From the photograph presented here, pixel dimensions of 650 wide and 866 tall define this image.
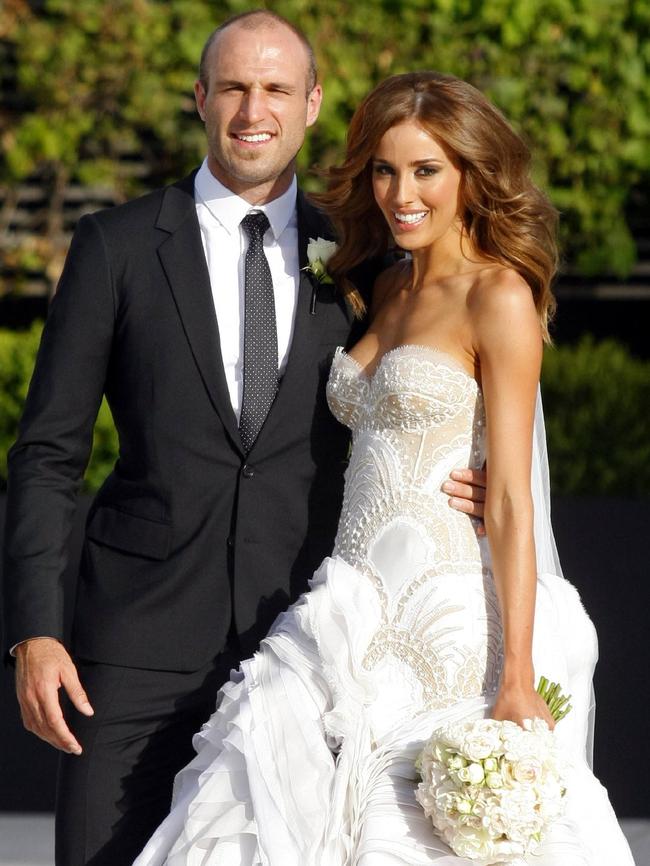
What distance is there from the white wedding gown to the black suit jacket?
14cm

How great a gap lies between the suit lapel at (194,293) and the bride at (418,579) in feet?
0.79

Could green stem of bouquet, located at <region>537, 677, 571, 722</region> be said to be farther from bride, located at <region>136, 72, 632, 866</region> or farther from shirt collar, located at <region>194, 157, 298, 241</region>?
shirt collar, located at <region>194, 157, 298, 241</region>

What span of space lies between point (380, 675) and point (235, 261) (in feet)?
2.99

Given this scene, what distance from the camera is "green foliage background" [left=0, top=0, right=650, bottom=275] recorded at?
20.7 feet

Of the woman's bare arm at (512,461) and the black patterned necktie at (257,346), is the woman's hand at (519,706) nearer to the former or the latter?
the woman's bare arm at (512,461)

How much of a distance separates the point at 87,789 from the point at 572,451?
3152 millimetres

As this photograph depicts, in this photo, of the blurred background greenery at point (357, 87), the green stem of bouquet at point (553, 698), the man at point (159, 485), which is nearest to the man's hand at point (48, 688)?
the man at point (159, 485)

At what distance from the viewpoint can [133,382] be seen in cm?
306

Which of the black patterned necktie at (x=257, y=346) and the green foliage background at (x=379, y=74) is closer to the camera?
the black patterned necktie at (x=257, y=346)

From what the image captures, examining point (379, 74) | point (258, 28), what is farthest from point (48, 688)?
point (379, 74)

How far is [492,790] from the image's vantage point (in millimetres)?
2555

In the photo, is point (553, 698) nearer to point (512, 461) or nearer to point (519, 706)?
point (519, 706)

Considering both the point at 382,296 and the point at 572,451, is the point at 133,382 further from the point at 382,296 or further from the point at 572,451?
the point at 572,451

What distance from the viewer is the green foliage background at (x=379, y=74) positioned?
631cm
